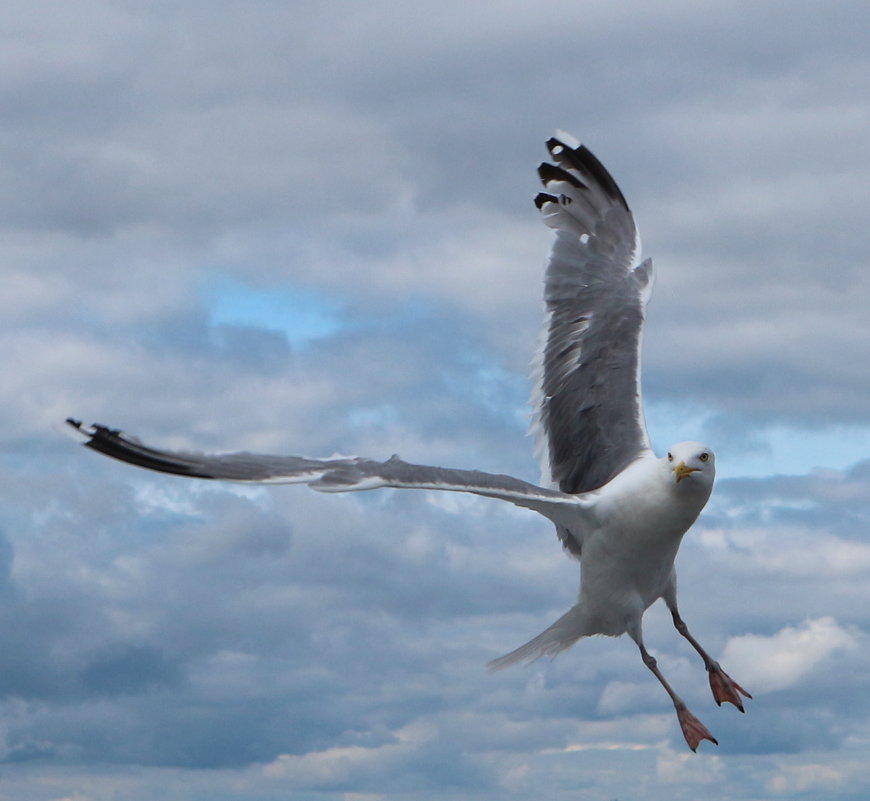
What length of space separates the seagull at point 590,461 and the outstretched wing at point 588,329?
20 millimetres

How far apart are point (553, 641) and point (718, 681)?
2.27m

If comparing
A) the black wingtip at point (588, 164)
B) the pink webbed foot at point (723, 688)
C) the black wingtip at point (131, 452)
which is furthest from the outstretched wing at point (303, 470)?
the black wingtip at point (588, 164)

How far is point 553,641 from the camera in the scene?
18734mm

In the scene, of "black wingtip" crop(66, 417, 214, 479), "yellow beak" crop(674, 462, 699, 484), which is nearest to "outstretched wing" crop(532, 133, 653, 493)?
"yellow beak" crop(674, 462, 699, 484)

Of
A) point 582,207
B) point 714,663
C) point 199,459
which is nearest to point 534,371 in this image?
point 582,207

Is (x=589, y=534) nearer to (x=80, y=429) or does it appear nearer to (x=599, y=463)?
(x=599, y=463)

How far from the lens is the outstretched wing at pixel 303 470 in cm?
1529

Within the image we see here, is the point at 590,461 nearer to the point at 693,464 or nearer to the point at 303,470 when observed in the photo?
the point at 693,464

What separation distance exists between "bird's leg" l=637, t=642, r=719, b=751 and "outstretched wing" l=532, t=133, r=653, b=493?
2.61 meters

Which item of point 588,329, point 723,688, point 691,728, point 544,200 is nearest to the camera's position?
point 691,728

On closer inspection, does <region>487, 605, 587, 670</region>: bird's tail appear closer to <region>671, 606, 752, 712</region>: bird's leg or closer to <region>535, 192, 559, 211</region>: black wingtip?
<region>671, 606, 752, 712</region>: bird's leg

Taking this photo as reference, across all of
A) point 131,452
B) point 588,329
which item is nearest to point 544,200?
point 588,329

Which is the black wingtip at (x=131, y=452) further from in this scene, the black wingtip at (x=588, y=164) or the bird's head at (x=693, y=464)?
→ the black wingtip at (x=588, y=164)

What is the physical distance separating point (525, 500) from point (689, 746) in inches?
151
